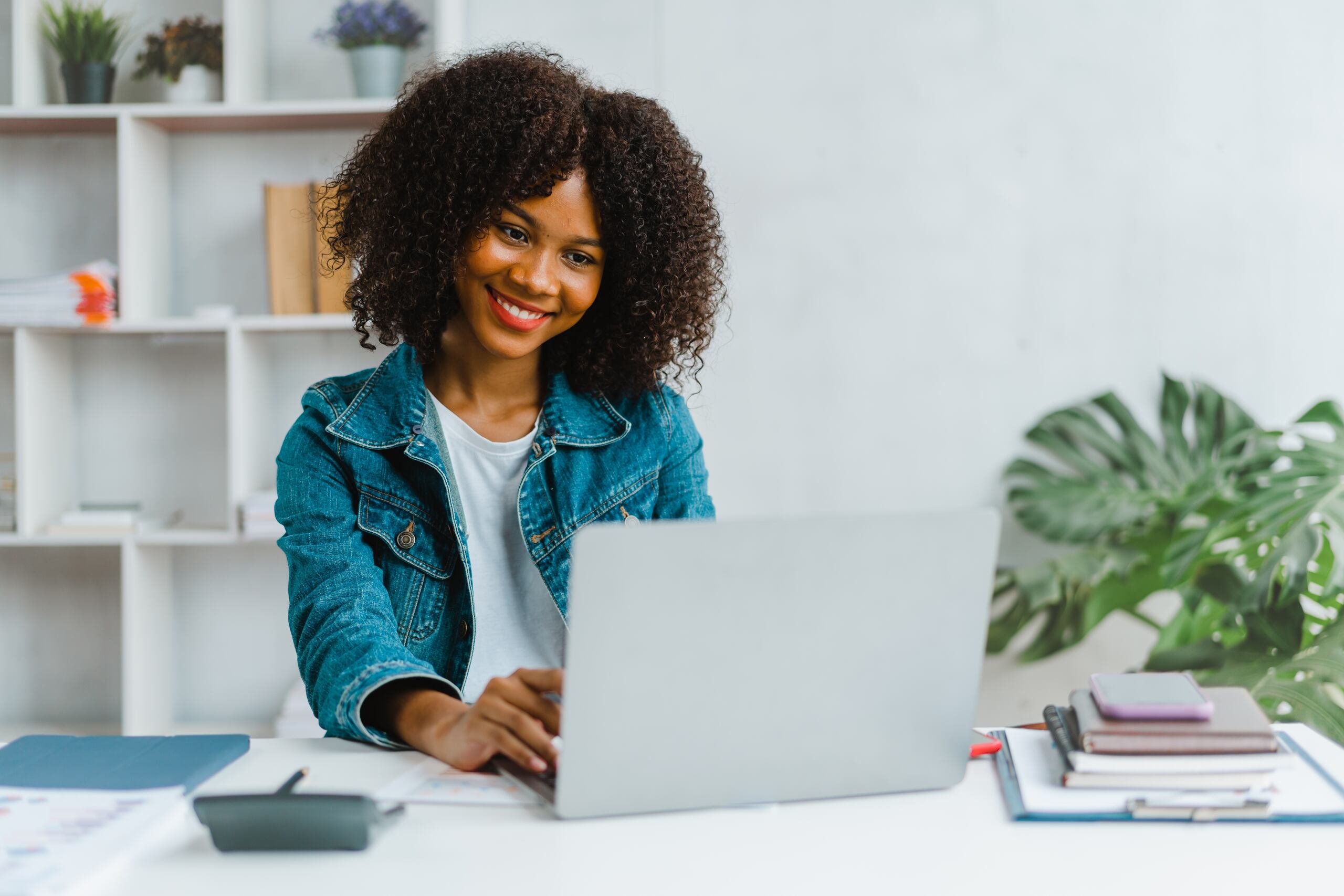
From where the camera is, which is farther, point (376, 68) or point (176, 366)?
point (176, 366)

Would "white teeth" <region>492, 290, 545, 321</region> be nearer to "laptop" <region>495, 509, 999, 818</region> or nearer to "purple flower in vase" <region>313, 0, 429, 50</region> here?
"laptop" <region>495, 509, 999, 818</region>

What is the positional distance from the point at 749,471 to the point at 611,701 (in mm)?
1905

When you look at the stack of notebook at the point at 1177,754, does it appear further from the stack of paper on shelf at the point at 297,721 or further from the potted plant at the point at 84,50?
the potted plant at the point at 84,50

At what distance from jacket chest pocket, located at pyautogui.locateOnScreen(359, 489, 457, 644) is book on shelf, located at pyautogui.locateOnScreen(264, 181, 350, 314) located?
129cm

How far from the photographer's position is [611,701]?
0.80 m

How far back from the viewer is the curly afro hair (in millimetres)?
1371

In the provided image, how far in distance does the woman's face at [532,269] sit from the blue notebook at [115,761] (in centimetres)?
57

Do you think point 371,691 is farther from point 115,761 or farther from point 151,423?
point 151,423

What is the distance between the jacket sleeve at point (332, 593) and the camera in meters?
1.07

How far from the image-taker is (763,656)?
0.82 metres

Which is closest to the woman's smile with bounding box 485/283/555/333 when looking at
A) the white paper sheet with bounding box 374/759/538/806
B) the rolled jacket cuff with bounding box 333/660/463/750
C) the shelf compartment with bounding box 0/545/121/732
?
the rolled jacket cuff with bounding box 333/660/463/750

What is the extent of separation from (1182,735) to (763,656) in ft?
1.17

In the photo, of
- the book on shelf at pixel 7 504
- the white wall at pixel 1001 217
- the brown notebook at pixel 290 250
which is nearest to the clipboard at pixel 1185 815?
the white wall at pixel 1001 217

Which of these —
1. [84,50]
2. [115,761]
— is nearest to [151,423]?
[84,50]
